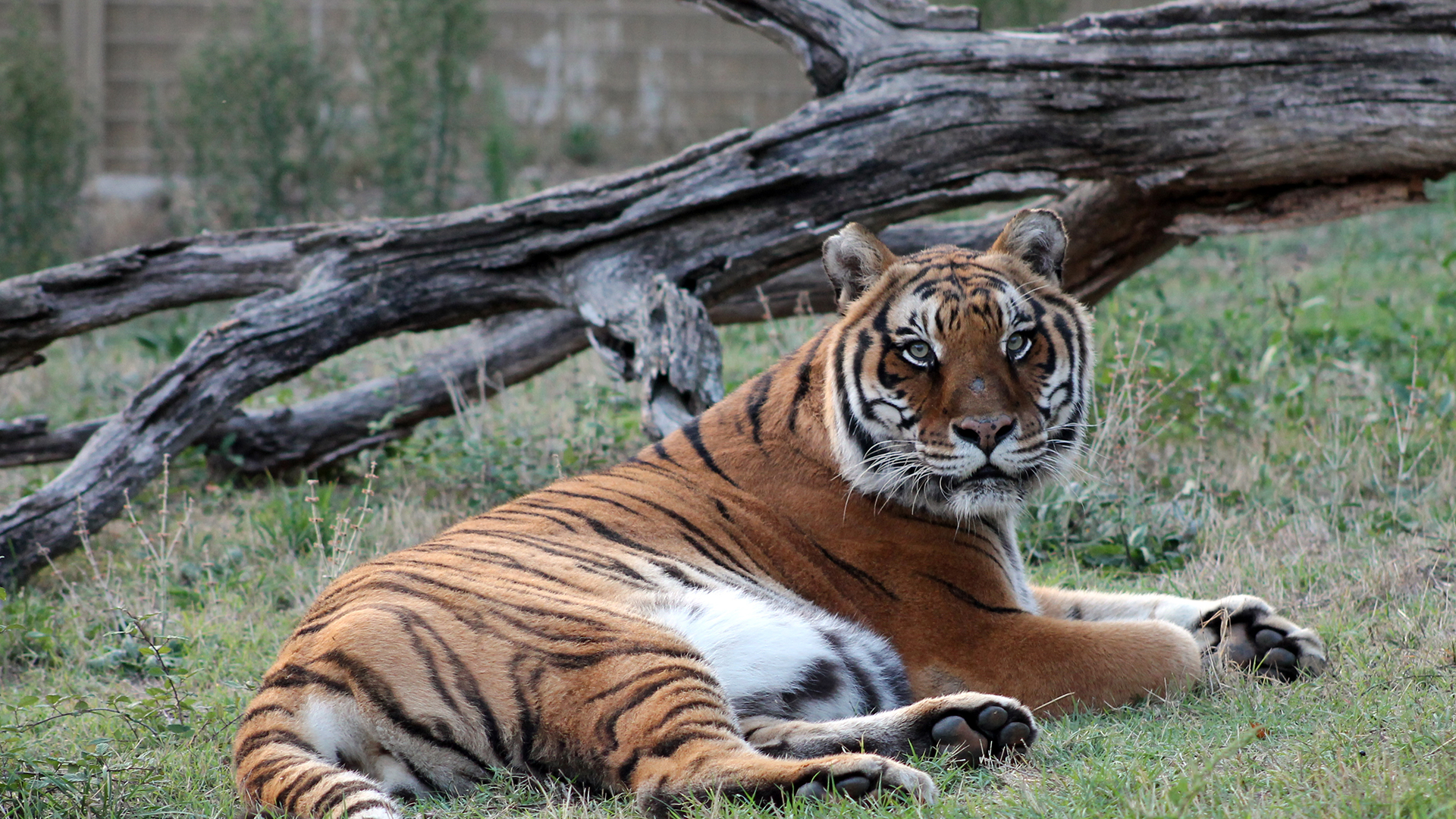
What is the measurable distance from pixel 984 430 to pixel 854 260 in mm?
769

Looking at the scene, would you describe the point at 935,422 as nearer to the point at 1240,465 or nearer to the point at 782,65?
the point at 1240,465

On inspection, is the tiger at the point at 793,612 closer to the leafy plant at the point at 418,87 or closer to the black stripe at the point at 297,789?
the black stripe at the point at 297,789

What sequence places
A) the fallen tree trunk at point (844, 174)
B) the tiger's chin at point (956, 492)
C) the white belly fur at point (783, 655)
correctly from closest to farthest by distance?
the white belly fur at point (783, 655)
the tiger's chin at point (956, 492)
the fallen tree trunk at point (844, 174)

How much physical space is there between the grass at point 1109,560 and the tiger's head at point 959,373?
74 cm

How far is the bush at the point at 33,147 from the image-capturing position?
10188mm

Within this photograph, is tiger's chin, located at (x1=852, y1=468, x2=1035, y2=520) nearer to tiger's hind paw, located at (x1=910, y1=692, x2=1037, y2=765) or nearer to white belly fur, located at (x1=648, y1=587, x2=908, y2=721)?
white belly fur, located at (x1=648, y1=587, x2=908, y2=721)

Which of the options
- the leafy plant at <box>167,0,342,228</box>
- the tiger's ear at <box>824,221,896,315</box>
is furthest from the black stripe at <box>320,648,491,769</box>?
the leafy plant at <box>167,0,342,228</box>

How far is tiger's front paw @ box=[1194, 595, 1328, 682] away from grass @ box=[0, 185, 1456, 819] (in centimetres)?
11

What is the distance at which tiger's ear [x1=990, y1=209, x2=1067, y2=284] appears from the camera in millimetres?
3814

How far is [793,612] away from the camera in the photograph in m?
3.44

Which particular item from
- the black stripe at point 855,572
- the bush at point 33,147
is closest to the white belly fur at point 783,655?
the black stripe at point 855,572

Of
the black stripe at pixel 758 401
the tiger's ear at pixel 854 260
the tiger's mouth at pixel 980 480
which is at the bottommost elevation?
the tiger's mouth at pixel 980 480


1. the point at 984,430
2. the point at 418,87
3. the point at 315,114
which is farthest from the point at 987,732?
the point at 315,114

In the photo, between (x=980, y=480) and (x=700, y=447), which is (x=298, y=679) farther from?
(x=980, y=480)
